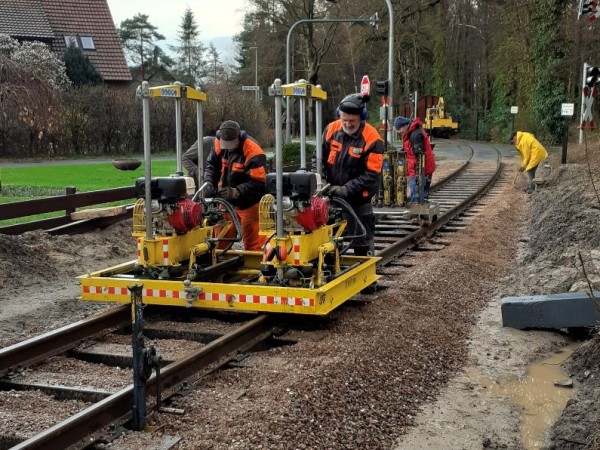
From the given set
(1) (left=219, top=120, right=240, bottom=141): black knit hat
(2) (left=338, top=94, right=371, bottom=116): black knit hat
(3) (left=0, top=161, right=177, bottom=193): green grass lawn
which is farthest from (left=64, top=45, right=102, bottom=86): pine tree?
(2) (left=338, top=94, right=371, bottom=116): black knit hat

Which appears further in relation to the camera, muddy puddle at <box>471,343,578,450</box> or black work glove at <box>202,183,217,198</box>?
black work glove at <box>202,183,217,198</box>

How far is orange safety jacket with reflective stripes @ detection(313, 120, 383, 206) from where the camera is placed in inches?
311

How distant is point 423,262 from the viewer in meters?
10.3

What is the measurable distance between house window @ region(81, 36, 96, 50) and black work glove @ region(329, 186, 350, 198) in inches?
1496

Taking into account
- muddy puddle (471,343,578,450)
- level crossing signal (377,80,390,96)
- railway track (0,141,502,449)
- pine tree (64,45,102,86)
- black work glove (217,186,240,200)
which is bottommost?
muddy puddle (471,343,578,450)

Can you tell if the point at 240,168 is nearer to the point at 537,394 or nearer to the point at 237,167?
the point at 237,167

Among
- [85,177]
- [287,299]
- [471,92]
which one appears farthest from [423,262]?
[471,92]

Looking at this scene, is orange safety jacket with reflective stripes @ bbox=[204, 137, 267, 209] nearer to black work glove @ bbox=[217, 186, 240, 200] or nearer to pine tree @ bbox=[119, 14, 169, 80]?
black work glove @ bbox=[217, 186, 240, 200]

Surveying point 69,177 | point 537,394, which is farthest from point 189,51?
point 537,394

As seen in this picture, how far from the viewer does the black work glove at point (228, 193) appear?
8352 mm

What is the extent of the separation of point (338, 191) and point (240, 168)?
56.8 inches

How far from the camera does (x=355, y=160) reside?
7.97 metres

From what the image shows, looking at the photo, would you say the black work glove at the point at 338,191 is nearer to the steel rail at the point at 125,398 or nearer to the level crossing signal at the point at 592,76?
the steel rail at the point at 125,398

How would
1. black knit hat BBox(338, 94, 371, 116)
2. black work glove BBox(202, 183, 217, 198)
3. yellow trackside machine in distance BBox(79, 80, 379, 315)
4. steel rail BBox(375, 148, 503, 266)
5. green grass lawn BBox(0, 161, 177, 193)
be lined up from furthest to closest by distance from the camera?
green grass lawn BBox(0, 161, 177, 193), steel rail BBox(375, 148, 503, 266), black work glove BBox(202, 183, 217, 198), black knit hat BBox(338, 94, 371, 116), yellow trackside machine in distance BBox(79, 80, 379, 315)
